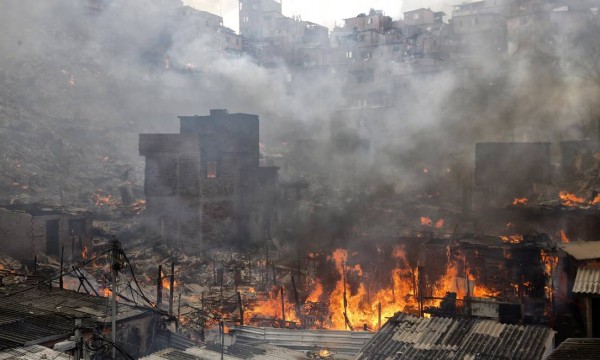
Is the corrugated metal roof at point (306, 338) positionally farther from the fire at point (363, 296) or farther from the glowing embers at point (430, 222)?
the glowing embers at point (430, 222)

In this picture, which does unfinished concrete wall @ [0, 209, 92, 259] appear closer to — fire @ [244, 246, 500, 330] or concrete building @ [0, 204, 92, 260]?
concrete building @ [0, 204, 92, 260]

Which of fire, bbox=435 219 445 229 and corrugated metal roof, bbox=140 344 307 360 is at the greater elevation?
fire, bbox=435 219 445 229

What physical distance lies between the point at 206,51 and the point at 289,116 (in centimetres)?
1675

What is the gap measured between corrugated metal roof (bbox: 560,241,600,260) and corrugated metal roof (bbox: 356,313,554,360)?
411 centimetres

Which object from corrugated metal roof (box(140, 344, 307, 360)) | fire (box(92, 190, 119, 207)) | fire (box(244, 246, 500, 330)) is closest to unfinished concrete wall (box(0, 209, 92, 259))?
fire (box(92, 190, 119, 207))

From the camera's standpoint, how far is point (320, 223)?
40562 mm

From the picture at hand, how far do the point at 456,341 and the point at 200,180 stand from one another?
24.5 meters

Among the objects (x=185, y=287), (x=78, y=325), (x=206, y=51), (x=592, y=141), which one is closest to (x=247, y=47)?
(x=206, y=51)

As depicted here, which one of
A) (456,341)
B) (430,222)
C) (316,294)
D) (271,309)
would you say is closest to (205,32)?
(430,222)

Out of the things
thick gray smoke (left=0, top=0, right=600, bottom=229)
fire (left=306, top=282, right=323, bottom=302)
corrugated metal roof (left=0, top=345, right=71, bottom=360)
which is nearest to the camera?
corrugated metal roof (left=0, top=345, right=71, bottom=360)

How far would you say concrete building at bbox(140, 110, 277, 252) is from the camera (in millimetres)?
34969

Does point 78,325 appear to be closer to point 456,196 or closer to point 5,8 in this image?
point 456,196

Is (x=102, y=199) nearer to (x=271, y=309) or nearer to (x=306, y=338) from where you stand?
(x=271, y=309)

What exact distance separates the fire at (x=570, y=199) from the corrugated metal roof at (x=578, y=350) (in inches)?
1005
